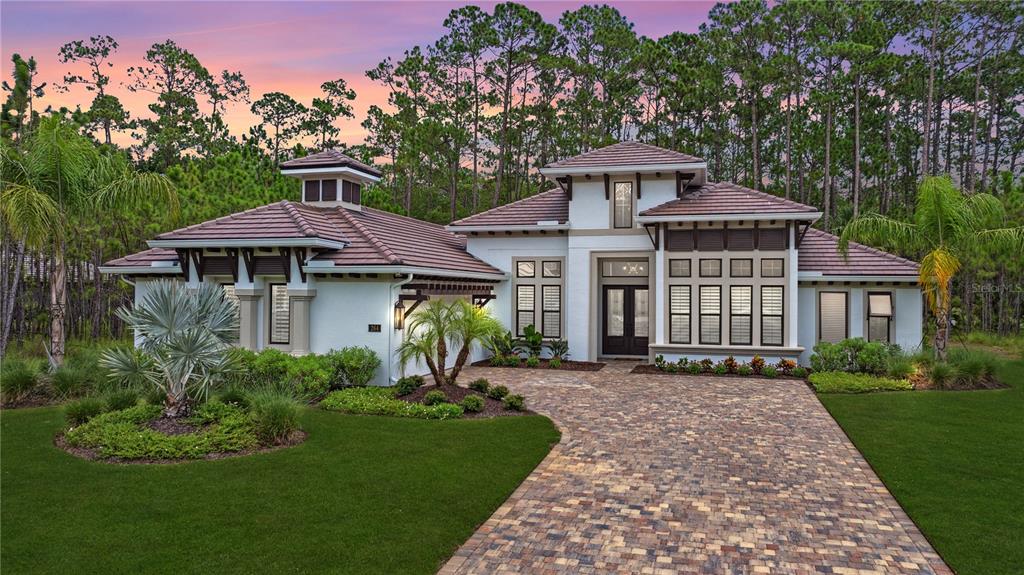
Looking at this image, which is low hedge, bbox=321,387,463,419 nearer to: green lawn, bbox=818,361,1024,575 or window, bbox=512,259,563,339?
green lawn, bbox=818,361,1024,575

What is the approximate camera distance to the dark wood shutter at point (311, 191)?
60.4 ft

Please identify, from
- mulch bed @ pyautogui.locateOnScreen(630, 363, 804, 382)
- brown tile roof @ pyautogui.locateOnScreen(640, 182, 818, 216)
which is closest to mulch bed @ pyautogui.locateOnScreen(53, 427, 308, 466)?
mulch bed @ pyautogui.locateOnScreen(630, 363, 804, 382)

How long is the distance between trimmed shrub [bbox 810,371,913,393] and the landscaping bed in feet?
19.2

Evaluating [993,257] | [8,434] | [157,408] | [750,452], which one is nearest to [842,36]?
[993,257]

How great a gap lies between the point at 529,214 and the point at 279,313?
29.0 ft

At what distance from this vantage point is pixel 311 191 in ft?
60.6

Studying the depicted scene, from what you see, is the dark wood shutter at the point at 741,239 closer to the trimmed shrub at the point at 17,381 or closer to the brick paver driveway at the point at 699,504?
the brick paver driveway at the point at 699,504

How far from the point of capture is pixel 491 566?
18.1ft

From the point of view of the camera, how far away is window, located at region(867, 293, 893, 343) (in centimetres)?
1786

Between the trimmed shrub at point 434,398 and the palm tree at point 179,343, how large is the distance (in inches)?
141

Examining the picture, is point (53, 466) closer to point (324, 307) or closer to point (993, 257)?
point (324, 307)

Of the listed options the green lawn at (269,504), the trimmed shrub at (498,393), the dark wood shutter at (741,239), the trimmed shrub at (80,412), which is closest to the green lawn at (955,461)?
the green lawn at (269,504)

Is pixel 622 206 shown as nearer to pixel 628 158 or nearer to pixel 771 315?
pixel 628 158

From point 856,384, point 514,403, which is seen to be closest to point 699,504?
point 514,403
